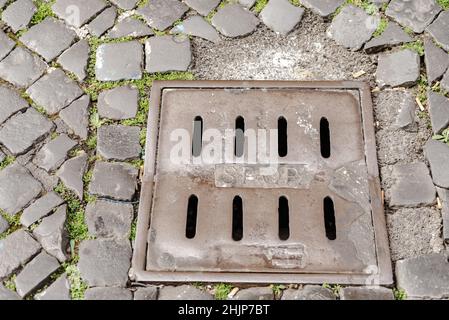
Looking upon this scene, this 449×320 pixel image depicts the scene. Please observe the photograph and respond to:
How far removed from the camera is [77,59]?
2779 millimetres

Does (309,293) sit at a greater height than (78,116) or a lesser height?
lesser

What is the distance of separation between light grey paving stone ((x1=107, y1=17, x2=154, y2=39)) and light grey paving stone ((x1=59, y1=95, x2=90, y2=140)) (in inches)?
15.6

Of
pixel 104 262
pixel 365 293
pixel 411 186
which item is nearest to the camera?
pixel 365 293

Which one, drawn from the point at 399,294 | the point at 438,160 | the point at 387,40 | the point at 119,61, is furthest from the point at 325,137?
the point at 119,61

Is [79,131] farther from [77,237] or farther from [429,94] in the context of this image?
[429,94]

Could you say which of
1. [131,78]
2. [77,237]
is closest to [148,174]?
[77,237]

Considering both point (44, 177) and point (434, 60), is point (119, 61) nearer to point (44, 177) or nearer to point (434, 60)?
point (44, 177)

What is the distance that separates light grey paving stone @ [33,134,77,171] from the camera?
2486 millimetres

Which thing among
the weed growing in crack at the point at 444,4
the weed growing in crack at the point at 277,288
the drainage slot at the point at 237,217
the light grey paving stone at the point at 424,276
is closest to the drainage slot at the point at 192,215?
the drainage slot at the point at 237,217

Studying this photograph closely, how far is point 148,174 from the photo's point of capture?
2.40 m

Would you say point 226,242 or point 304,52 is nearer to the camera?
point 226,242

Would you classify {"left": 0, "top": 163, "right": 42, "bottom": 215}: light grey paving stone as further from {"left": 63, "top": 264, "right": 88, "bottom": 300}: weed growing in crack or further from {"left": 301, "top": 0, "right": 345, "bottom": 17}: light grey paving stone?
{"left": 301, "top": 0, "right": 345, "bottom": 17}: light grey paving stone

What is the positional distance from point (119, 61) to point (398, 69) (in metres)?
1.33
